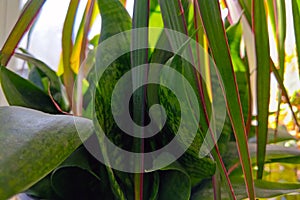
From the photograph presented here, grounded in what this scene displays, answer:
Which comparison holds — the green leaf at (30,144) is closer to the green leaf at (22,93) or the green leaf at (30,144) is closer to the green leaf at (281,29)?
the green leaf at (22,93)

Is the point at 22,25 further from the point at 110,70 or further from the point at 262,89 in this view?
the point at 262,89

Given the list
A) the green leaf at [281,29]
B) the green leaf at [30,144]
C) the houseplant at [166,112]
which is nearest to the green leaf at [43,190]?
the houseplant at [166,112]

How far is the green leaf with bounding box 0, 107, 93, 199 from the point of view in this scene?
175 mm

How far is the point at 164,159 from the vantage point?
1.04 ft

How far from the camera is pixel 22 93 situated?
0.41 metres

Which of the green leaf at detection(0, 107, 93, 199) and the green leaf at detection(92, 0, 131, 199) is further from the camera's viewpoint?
the green leaf at detection(92, 0, 131, 199)

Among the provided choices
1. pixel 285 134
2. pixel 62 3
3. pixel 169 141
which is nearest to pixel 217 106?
pixel 169 141

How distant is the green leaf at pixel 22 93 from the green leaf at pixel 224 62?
211 millimetres

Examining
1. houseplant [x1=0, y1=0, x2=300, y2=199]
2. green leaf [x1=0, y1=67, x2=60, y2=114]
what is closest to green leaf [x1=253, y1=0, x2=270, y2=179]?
houseplant [x1=0, y1=0, x2=300, y2=199]

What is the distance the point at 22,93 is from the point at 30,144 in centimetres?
23

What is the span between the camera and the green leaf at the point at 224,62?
0.90 feet

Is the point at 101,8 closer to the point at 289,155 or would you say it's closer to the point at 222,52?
the point at 222,52

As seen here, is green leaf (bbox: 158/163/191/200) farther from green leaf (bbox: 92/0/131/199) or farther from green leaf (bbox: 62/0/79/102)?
green leaf (bbox: 62/0/79/102)

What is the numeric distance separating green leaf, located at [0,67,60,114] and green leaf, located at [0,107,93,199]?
14 cm
